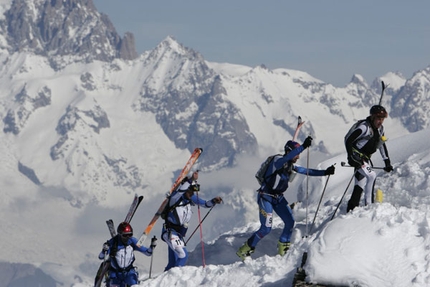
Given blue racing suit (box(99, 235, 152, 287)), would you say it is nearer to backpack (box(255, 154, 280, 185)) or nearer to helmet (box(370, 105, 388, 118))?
backpack (box(255, 154, 280, 185))

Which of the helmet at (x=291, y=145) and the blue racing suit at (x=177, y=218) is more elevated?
the helmet at (x=291, y=145)

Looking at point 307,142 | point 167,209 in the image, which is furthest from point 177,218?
point 307,142

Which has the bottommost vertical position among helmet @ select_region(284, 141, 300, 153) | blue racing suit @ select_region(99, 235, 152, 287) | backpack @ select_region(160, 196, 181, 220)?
blue racing suit @ select_region(99, 235, 152, 287)

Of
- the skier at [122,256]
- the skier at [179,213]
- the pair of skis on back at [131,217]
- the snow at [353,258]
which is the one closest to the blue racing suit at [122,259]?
the skier at [122,256]

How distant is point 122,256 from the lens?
58.6 feet

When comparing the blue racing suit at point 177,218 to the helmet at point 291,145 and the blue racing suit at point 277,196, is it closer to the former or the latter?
the blue racing suit at point 277,196

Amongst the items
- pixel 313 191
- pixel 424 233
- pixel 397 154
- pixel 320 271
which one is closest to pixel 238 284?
pixel 320 271

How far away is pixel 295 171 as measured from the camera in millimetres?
17625

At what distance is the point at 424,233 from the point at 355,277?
1.60 meters

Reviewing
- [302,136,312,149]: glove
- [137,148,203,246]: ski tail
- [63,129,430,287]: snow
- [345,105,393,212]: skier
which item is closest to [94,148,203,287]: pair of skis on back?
[137,148,203,246]: ski tail

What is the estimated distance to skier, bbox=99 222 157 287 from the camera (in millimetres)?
17859

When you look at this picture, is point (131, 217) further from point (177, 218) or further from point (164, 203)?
point (177, 218)

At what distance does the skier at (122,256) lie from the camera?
1786cm

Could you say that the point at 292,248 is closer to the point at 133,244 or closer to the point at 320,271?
the point at 320,271
